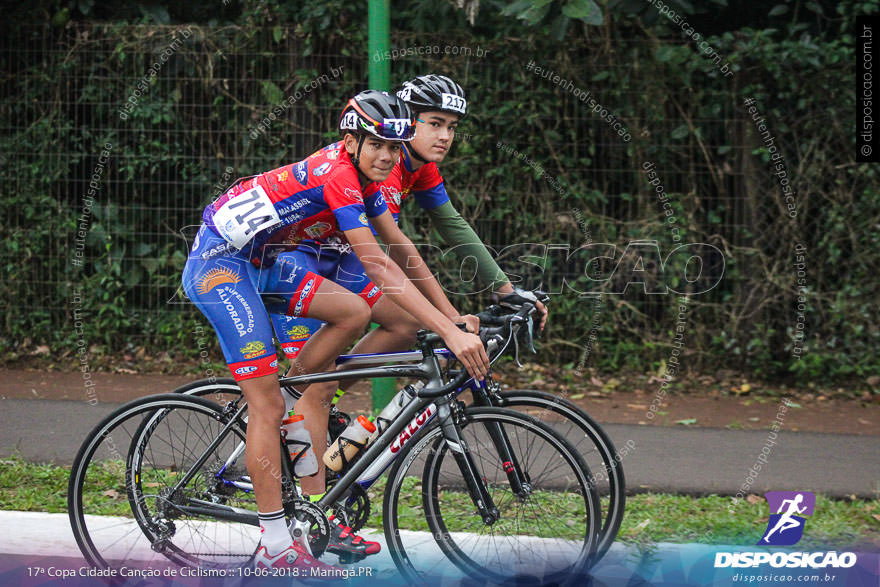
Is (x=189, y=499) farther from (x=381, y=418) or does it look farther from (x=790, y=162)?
(x=790, y=162)

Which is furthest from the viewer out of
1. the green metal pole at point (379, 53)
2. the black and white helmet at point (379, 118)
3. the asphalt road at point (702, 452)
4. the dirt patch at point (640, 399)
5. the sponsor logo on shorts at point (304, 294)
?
the dirt patch at point (640, 399)

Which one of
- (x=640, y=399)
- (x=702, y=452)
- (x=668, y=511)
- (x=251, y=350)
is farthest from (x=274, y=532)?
(x=640, y=399)

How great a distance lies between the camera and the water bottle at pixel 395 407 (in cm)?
372

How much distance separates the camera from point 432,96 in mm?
3922

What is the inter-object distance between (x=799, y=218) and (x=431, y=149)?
173 inches

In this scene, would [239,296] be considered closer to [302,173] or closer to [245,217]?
[245,217]

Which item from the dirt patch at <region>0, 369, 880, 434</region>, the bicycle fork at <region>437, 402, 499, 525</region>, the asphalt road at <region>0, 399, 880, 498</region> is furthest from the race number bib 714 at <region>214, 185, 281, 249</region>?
the dirt patch at <region>0, 369, 880, 434</region>

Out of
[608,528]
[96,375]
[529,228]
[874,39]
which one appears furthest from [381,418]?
[874,39]

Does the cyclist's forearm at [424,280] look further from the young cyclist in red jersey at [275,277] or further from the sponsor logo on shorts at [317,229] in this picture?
the sponsor logo on shorts at [317,229]

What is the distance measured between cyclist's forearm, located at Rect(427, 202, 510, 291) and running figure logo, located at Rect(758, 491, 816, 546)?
1.69 meters

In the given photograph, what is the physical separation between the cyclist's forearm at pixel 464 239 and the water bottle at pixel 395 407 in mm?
619

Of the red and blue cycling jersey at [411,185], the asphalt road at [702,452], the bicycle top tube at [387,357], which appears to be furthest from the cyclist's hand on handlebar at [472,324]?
the asphalt road at [702,452]

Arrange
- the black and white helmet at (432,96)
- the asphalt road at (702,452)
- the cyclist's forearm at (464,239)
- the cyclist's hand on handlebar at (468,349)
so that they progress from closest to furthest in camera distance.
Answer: the cyclist's hand on handlebar at (468,349)
the black and white helmet at (432,96)
the cyclist's forearm at (464,239)
the asphalt road at (702,452)

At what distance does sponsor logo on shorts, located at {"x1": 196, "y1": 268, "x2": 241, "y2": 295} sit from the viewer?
3.65 metres
